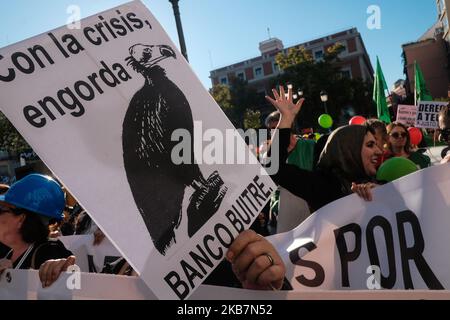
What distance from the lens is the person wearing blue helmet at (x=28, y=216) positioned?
5.80 feet

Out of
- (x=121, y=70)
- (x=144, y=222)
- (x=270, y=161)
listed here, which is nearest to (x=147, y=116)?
(x=121, y=70)

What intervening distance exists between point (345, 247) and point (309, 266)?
18 centimetres

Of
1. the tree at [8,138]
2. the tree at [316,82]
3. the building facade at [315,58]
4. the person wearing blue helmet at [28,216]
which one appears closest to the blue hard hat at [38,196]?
the person wearing blue helmet at [28,216]

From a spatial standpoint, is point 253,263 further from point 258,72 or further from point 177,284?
point 258,72

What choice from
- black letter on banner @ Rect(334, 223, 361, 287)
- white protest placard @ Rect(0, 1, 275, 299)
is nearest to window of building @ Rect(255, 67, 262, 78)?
black letter on banner @ Rect(334, 223, 361, 287)

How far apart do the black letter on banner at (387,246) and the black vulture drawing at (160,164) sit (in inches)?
34.4

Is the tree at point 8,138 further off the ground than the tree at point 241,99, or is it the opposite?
the tree at point 8,138

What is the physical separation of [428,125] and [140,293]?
808 centimetres

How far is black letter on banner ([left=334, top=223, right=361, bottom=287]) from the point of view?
1.60 metres

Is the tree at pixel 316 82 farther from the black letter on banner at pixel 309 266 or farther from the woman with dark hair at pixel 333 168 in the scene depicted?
the black letter on banner at pixel 309 266

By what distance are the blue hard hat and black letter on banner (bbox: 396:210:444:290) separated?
155cm

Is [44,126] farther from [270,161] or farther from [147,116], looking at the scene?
[270,161]
